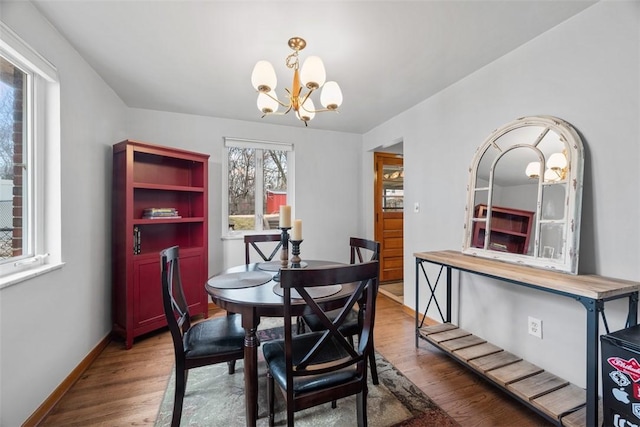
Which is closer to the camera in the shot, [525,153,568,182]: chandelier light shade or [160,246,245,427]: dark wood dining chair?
[160,246,245,427]: dark wood dining chair

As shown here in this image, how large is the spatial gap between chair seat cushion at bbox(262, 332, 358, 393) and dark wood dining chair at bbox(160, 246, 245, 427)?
0.82ft

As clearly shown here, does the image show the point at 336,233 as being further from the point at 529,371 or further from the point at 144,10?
the point at 144,10

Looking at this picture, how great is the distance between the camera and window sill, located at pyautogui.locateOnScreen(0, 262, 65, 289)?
1.35 m

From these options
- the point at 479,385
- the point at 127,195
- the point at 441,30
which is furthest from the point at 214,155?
the point at 479,385

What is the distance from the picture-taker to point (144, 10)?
5.31ft

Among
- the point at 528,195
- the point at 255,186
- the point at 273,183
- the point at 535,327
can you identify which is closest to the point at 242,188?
the point at 255,186

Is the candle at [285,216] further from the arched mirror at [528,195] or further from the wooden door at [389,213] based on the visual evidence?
the wooden door at [389,213]

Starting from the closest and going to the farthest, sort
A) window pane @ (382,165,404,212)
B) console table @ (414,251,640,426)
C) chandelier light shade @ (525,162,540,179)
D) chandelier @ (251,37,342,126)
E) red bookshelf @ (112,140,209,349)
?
console table @ (414,251,640,426)
chandelier @ (251,37,342,126)
chandelier light shade @ (525,162,540,179)
red bookshelf @ (112,140,209,349)
window pane @ (382,165,404,212)

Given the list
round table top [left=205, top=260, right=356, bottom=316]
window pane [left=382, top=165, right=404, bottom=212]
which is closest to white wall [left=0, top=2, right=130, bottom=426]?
round table top [left=205, top=260, right=356, bottom=316]

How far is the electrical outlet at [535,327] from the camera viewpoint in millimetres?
1854

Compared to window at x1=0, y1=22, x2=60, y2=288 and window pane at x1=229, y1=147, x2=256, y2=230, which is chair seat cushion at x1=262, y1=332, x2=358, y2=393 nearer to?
window at x1=0, y1=22, x2=60, y2=288

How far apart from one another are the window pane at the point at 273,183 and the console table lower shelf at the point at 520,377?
2.31 m

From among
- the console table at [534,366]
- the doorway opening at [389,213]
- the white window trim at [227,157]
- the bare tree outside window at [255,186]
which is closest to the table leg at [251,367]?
the console table at [534,366]

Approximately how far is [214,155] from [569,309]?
11.8 ft
